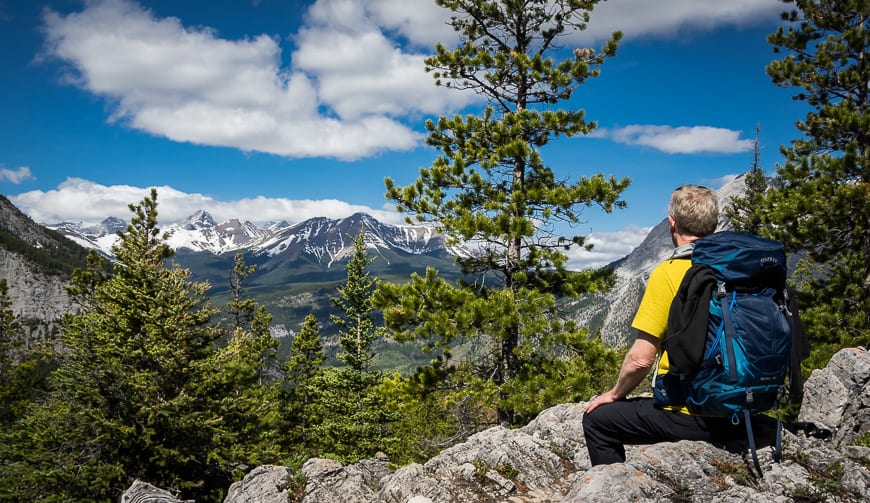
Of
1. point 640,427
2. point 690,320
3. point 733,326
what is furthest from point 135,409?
point 733,326

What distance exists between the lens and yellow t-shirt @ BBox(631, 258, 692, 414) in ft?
12.3

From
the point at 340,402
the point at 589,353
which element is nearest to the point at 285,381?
the point at 340,402

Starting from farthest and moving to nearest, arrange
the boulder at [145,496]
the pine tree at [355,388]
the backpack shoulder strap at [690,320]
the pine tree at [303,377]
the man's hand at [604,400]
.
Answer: the pine tree at [303,377], the pine tree at [355,388], the boulder at [145,496], the man's hand at [604,400], the backpack shoulder strap at [690,320]

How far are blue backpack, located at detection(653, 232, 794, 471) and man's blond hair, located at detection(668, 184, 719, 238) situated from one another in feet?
1.28

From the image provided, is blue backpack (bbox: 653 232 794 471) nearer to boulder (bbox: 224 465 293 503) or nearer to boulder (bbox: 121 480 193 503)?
boulder (bbox: 224 465 293 503)

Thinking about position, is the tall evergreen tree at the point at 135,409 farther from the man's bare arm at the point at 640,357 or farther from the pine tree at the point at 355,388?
the man's bare arm at the point at 640,357

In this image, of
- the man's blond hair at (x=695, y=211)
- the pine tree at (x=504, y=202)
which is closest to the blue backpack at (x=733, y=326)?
the man's blond hair at (x=695, y=211)

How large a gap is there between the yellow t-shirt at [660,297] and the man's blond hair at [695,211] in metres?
0.40

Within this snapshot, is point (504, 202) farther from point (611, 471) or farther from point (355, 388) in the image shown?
point (355, 388)

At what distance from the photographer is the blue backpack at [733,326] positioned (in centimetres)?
349

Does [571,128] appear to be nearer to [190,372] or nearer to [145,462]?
[190,372]

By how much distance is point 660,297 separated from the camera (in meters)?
3.76

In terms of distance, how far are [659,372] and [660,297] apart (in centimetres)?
74

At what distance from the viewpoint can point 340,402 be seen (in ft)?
107
